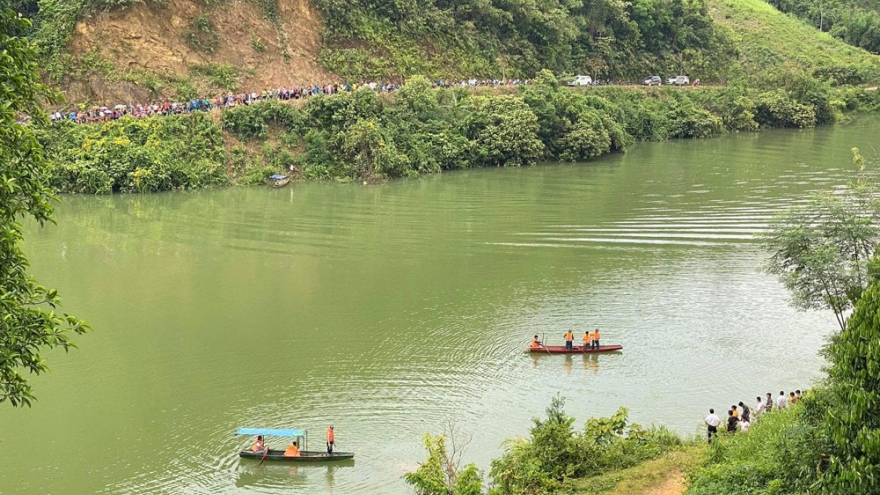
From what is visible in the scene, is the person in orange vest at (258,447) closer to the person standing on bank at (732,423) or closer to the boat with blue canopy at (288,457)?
the boat with blue canopy at (288,457)

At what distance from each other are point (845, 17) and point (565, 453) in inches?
3334

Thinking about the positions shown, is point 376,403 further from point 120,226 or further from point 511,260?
point 120,226

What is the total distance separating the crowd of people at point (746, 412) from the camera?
1669cm

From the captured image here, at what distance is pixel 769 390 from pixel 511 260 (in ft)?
36.6

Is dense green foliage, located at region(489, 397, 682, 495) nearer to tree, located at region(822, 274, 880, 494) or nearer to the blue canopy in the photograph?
the blue canopy

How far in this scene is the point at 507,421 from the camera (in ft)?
60.9

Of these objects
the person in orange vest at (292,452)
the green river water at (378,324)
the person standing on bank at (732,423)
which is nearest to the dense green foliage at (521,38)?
the green river water at (378,324)

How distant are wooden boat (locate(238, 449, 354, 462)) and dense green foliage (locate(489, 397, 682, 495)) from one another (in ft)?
10.5

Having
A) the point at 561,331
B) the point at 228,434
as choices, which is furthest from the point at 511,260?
the point at 228,434

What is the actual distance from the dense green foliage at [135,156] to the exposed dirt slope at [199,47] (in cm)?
360

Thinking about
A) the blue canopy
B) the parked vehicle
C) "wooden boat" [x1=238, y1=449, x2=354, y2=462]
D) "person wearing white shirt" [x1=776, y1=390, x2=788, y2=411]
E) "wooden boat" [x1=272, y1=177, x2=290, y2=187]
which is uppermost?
the parked vehicle

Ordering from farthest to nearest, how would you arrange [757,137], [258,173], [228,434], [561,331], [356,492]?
[757,137]
[258,173]
[561,331]
[228,434]
[356,492]

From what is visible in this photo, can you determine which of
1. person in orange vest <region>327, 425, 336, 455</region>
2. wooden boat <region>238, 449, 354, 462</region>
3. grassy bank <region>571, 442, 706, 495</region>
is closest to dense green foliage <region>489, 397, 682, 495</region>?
grassy bank <region>571, 442, 706, 495</region>

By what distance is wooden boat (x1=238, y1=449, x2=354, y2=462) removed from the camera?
16.9m
